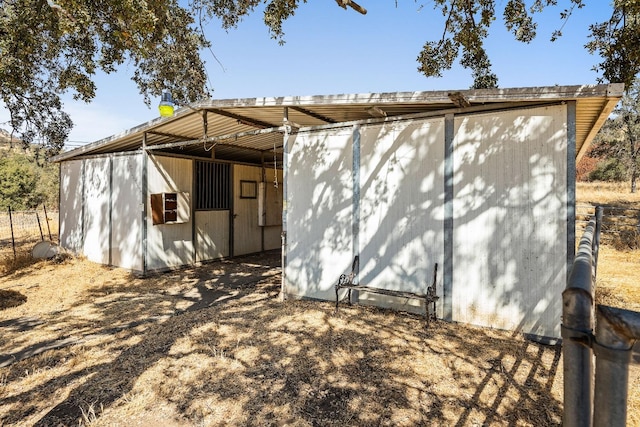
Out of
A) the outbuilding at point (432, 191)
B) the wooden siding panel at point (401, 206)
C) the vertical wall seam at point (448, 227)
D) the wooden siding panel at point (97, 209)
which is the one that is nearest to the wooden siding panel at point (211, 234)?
the outbuilding at point (432, 191)

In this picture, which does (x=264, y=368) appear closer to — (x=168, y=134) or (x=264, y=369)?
(x=264, y=369)

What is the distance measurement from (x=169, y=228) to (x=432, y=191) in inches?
247

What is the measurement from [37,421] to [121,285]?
486cm

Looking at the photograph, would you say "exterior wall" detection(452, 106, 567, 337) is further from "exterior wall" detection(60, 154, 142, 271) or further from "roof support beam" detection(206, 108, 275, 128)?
"exterior wall" detection(60, 154, 142, 271)

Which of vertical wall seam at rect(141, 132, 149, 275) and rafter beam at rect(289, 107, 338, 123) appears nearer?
rafter beam at rect(289, 107, 338, 123)

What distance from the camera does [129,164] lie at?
26.7 ft

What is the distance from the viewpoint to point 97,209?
890cm

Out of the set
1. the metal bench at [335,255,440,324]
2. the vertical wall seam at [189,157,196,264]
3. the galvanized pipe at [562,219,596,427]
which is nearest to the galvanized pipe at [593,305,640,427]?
the galvanized pipe at [562,219,596,427]

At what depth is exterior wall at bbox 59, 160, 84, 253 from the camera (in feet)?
30.9

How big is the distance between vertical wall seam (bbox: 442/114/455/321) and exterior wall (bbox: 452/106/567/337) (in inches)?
2.4

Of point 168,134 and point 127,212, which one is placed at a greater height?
point 168,134

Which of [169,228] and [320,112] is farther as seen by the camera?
[169,228]

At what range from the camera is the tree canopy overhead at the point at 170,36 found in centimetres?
521

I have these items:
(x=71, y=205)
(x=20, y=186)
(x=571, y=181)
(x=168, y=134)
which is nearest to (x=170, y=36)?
(x=168, y=134)
